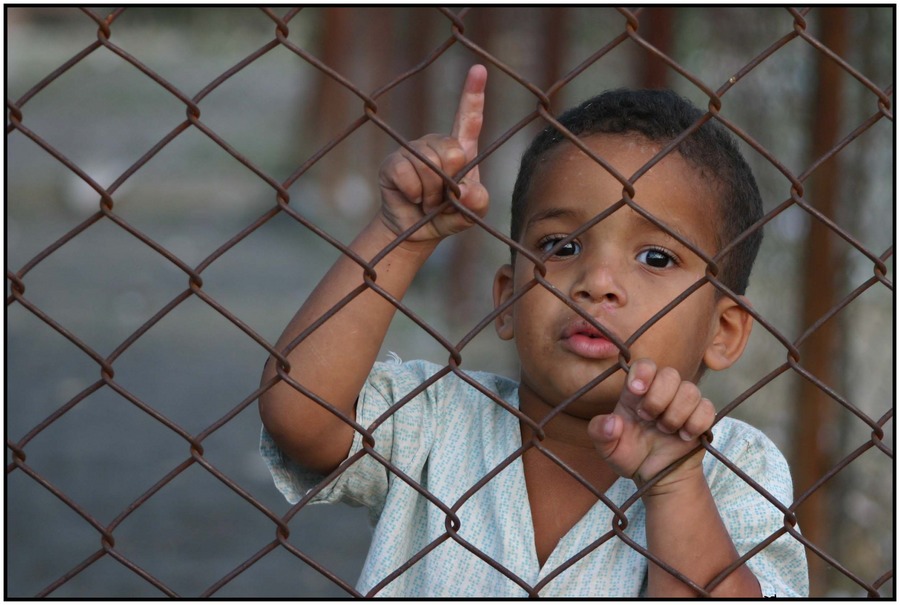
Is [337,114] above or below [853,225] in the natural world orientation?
above

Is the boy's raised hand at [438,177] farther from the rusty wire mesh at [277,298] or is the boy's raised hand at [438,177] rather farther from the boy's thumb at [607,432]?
the boy's thumb at [607,432]

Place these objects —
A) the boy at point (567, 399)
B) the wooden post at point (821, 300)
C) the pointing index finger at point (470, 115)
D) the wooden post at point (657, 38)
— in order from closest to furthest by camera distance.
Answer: the pointing index finger at point (470, 115) < the boy at point (567, 399) < the wooden post at point (821, 300) < the wooden post at point (657, 38)

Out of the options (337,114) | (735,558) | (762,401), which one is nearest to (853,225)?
(762,401)

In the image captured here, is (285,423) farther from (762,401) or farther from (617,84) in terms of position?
(617,84)

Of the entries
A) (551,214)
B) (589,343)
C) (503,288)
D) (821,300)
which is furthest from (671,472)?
(821,300)

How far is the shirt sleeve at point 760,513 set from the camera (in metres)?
2.02

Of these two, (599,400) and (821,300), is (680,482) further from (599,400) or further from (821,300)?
(821,300)

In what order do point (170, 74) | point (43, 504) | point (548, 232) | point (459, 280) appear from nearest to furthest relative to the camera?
point (548, 232)
point (43, 504)
point (459, 280)
point (170, 74)

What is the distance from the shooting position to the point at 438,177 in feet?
5.72

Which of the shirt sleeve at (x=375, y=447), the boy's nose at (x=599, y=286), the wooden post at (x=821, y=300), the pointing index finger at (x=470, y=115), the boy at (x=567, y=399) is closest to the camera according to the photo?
the pointing index finger at (x=470, y=115)

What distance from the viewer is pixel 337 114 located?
31.1 ft

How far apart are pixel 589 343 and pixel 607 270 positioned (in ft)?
0.40

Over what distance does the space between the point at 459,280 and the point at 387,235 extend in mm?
5057

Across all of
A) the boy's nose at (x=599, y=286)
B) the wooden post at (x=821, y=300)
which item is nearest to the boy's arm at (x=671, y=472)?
the boy's nose at (x=599, y=286)
